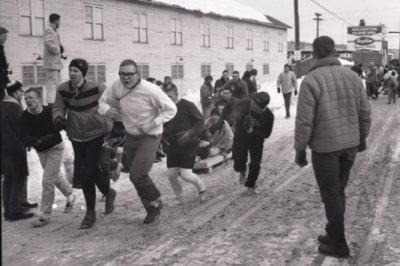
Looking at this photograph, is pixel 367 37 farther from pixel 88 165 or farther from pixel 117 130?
pixel 88 165

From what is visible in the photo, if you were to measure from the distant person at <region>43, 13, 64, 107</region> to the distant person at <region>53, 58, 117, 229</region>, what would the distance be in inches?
171

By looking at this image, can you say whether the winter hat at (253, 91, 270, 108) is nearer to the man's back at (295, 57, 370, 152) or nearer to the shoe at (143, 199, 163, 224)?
the shoe at (143, 199, 163, 224)

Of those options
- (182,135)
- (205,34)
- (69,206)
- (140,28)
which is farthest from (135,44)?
(182,135)

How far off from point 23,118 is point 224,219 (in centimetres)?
274

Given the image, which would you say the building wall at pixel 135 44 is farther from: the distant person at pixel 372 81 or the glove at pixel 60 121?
the distant person at pixel 372 81

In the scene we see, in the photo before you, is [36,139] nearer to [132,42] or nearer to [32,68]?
[32,68]

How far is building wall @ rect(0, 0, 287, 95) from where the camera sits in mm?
17328

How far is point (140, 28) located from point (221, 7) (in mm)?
10205

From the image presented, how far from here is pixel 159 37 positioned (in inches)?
968

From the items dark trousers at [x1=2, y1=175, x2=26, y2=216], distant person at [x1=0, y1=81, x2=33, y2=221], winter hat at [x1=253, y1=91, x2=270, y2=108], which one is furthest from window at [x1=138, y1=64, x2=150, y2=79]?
dark trousers at [x1=2, y1=175, x2=26, y2=216]

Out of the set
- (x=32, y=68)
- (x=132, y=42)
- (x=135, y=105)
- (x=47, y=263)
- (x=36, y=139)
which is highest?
(x=132, y=42)

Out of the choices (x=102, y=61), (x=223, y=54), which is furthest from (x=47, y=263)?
(x=223, y=54)

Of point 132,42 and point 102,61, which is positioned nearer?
point 102,61

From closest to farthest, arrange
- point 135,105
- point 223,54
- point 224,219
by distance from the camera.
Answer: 1. point 135,105
2. point 224,219
3. point 223,54
